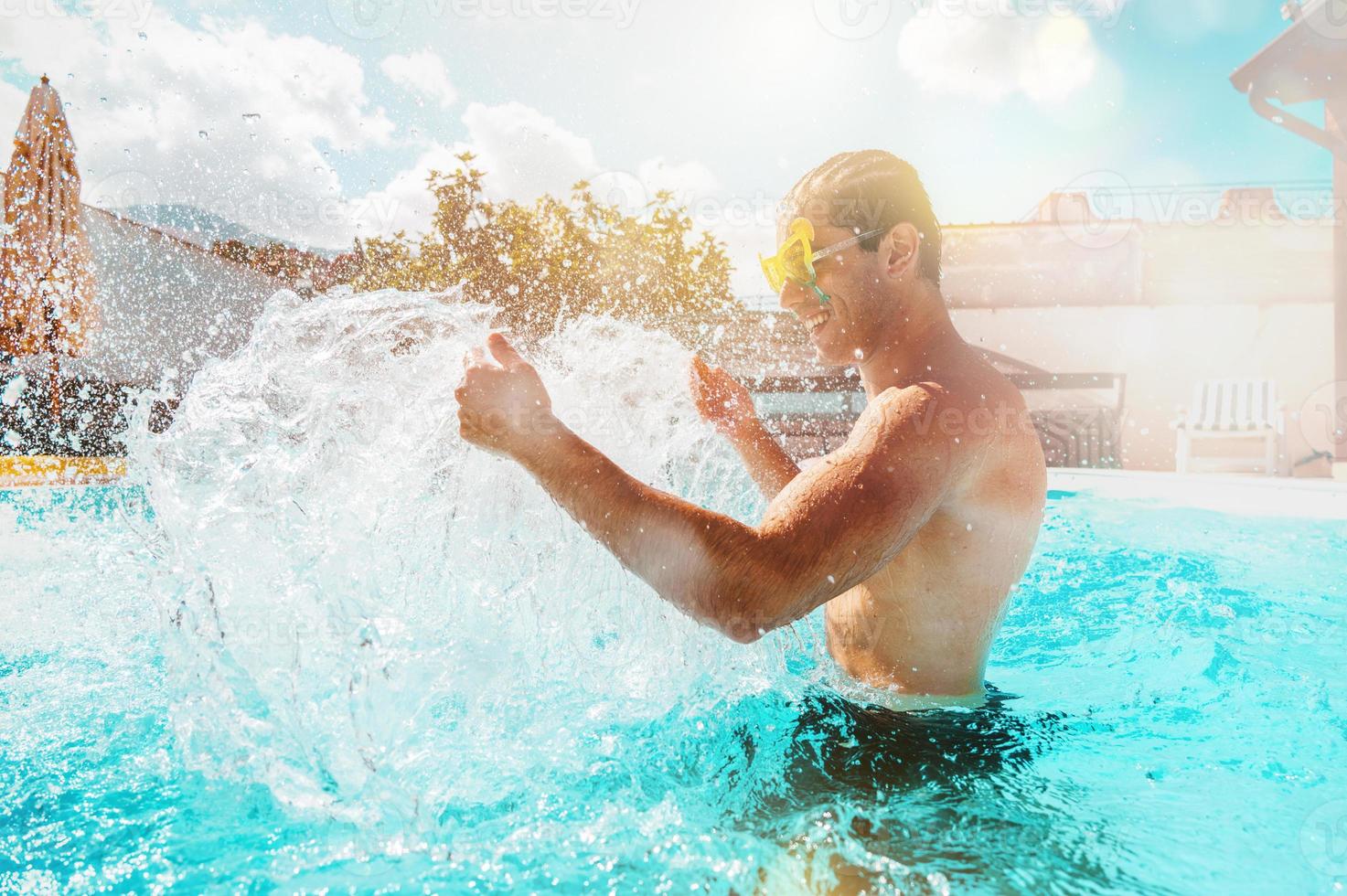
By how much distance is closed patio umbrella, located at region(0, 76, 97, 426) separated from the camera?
7902 millimetres

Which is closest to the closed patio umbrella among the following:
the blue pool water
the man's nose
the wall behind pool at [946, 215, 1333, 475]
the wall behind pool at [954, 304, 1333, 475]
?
the blue pool water

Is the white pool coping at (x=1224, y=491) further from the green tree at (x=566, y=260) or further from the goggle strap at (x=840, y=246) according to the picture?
the green tree at (x=566, y=260)

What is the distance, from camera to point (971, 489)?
5.70ft

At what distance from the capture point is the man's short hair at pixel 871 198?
196cm

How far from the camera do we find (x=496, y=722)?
193cm

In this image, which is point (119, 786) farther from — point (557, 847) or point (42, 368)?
point (42, 368)

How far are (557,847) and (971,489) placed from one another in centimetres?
118

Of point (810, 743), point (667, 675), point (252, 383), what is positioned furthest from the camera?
point (252, 383)

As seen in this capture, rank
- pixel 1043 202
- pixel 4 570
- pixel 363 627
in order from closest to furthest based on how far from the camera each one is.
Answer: pixel 363 627 → pixel 4 570 → pixel 1043 202

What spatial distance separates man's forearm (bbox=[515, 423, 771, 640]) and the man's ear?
37.4 inches

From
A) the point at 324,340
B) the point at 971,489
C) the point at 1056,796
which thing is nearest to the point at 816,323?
the point at 971,489

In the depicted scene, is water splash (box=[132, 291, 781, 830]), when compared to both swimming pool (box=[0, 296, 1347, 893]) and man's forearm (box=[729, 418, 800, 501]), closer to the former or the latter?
swimming pool (box=[0, 296, 1347, 893])

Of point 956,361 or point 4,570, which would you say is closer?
point 956,361

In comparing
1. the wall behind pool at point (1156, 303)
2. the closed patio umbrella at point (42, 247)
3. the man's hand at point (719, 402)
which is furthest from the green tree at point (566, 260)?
the man's hand at point (719, 402)
